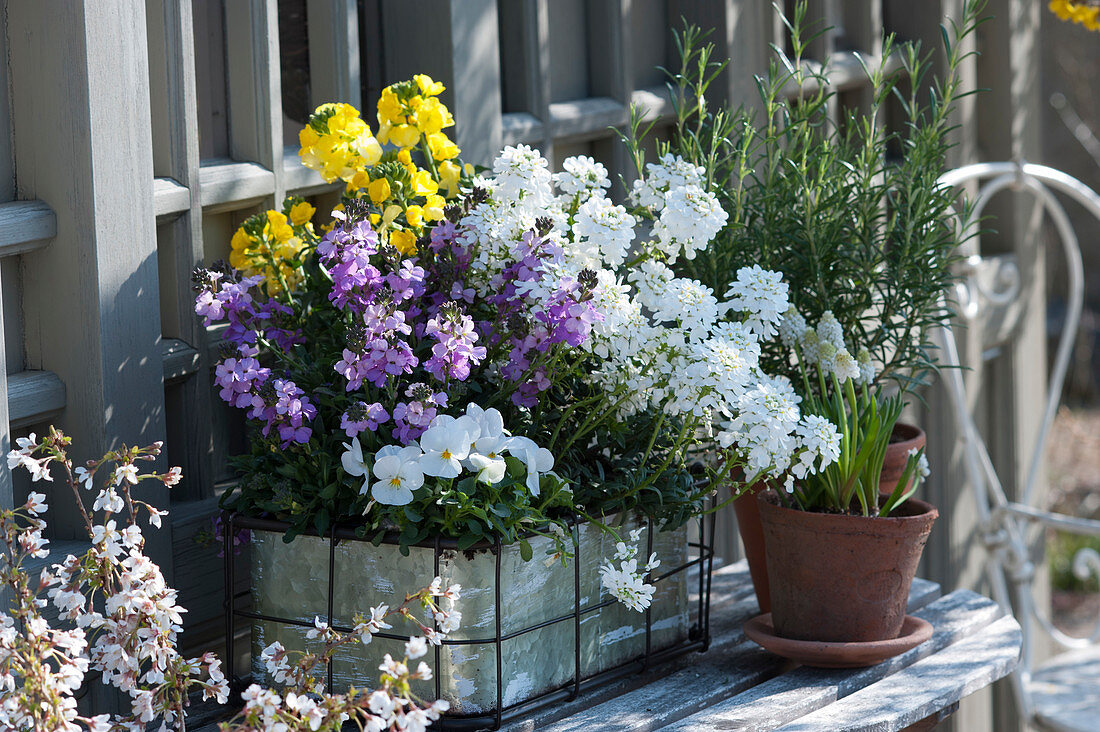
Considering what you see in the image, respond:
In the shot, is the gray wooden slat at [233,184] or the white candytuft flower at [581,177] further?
the gray wooden slat at [233,184]

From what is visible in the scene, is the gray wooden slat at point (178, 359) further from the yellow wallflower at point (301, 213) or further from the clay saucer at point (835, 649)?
the clay saucer at point (835, 649)

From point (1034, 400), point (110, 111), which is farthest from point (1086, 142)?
point (110, 111)

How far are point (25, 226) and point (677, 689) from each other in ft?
2.70

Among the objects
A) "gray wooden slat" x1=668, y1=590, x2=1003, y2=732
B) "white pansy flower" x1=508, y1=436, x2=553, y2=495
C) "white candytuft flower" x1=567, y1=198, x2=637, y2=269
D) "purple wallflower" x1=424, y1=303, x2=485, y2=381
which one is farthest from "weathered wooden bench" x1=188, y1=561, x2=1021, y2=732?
"white candytuft flower" x1=567, y1=198, x2=637, y2=269

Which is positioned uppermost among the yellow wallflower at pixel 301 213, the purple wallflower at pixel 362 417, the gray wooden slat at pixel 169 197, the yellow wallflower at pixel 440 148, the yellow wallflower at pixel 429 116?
the yellow wallflower at pixel 429 116

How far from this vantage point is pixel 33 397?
3.80 ft

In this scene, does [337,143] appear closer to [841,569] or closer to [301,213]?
[301,213]

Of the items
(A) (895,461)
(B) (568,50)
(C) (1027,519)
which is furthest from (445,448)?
(C) (1027,519)

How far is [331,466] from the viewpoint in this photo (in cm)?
112

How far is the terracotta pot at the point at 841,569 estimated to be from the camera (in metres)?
1.28

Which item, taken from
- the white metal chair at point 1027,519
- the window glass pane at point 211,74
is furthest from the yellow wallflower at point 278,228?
the white metal chair at point 1027,519

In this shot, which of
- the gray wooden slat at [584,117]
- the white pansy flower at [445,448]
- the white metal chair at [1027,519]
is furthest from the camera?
the white metal chair at [1027,519]

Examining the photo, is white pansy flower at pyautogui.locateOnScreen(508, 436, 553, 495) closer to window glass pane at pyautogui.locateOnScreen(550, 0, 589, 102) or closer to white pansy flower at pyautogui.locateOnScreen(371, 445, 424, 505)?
white pansy flower at pyautogui.locateOnScreen(371, 445, 424, 505)

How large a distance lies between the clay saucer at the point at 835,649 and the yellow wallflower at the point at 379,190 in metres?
0.64
